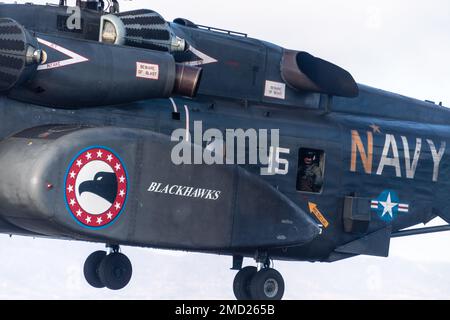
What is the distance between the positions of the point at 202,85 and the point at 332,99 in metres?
2.83

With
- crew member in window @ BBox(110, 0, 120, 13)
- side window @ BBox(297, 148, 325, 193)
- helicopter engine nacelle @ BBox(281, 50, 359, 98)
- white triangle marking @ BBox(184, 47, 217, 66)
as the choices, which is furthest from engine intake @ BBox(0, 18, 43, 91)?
side window @ BBox(297, 148, 325, 193)

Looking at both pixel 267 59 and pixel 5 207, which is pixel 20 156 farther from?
pixel 267 59

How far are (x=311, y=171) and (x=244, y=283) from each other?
2.35m

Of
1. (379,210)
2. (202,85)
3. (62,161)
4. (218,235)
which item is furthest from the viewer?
(379,210)

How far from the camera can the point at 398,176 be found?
19.5 metres

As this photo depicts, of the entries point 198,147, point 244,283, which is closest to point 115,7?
point 198,147

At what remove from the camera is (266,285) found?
18141 mm

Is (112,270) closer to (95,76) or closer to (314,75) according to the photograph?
(95,76)

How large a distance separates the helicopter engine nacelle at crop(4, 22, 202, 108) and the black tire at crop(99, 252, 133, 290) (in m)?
3.70

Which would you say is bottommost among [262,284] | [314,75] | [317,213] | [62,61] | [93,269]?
[93,269]

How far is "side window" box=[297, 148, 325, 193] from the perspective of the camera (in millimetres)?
18562

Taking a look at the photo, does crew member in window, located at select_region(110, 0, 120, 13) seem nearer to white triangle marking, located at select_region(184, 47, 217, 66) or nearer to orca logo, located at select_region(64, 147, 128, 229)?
white triangle marking, located at select_region(184, 47, 217, 66)

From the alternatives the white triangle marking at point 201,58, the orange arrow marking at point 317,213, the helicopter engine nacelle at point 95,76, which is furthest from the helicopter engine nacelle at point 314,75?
the helicopter engine nacelle at point 95,76

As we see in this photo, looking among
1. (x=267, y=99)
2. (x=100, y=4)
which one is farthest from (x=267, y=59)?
(x=100, y=4)
